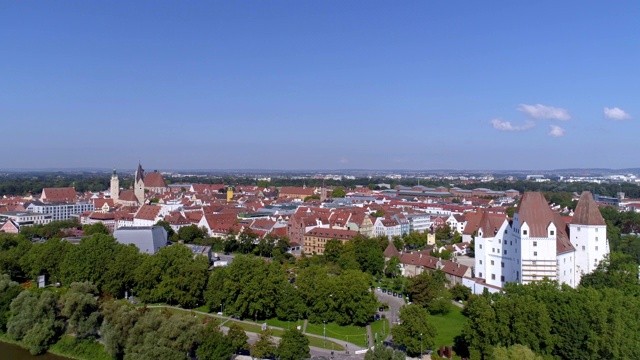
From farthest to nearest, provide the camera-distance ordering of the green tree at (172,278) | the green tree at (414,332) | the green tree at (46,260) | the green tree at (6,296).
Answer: the green tree at (46,260), the green tree at (172,278), the green tree at (6,296), the green tree at (414,332)

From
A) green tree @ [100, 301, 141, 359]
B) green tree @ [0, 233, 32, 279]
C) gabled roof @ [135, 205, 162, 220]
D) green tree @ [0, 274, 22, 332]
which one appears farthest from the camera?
gabled roof @ [135, 205, 162, 220]

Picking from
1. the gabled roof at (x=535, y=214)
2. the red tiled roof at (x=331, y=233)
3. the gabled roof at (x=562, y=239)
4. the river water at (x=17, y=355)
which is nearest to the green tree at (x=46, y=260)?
the river water at (x=17, y=355)

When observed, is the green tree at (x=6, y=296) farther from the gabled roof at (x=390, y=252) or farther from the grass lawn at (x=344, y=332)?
the gabled roof at (x=390, y=252)

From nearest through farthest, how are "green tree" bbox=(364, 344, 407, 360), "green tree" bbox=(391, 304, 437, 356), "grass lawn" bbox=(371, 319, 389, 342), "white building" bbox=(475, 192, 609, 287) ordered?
"green tree" bbox=(364, 344, 407, 360)
"green tree" bbox=(391, 304, 437, 356)
"grass lawn" bbox=(371, 319, 389, 342)
"white building" bbox=(475, 192, 609, 287)

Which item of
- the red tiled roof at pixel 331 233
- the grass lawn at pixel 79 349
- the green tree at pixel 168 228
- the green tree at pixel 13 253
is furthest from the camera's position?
the green tree at pixel 168 228

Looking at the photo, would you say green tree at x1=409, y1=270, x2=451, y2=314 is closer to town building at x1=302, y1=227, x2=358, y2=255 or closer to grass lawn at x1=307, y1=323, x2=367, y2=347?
grass lawn at x1=307, y1=323, x2=367, y2=347

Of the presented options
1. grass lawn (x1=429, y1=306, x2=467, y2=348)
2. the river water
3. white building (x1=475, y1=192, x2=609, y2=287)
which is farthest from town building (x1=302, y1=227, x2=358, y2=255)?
the river water

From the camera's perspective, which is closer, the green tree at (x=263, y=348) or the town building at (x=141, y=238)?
the green tree at (x=263, y=348)

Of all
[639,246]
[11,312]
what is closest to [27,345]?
[11,312]
